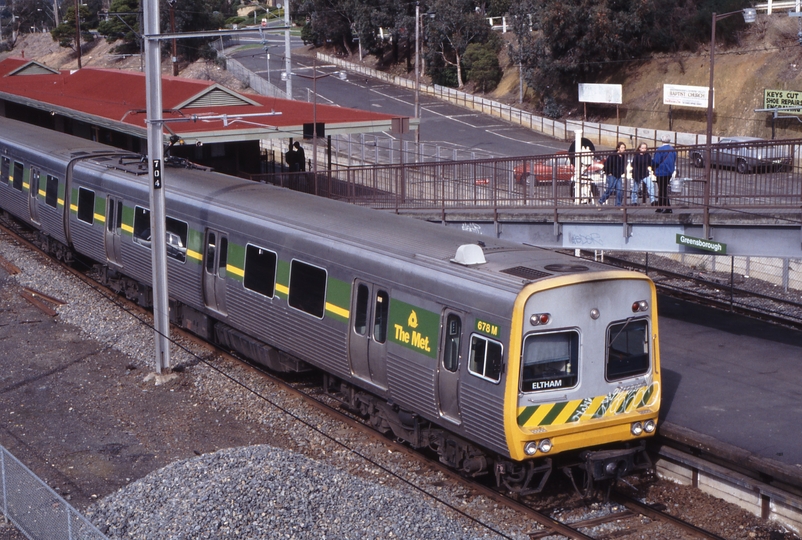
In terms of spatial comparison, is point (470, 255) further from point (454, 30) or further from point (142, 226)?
point (454, 30)

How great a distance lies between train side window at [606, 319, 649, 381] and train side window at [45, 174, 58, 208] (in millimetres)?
14031

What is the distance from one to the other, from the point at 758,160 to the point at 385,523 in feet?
26.4

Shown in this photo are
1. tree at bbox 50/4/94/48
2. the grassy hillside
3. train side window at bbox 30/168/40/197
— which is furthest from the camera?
tree at bbox 50/4/94/48

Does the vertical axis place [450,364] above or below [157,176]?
below

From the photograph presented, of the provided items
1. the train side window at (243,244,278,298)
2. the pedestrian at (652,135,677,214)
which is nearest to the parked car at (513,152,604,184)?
the pedestrian at (652,135,677,214)

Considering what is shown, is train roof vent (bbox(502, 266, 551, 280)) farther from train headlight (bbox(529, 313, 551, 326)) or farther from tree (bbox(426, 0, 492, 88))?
tree (bbox(426, 0, 492, 88))

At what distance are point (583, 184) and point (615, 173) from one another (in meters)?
1.06

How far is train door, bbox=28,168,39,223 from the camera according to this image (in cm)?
2064

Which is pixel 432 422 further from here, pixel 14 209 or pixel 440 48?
pixel 440 48

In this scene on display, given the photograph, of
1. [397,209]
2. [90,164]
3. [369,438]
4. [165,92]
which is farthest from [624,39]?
[369,438]

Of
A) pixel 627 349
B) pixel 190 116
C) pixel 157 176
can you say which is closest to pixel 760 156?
pixel 627 349

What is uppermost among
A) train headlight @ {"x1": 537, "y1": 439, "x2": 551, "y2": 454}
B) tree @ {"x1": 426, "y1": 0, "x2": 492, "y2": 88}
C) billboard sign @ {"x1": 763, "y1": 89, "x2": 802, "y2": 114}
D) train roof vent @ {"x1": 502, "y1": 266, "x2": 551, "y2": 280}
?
tree @ {"x1": 426, "y1": 0, "x2": 492, "y2": 88}

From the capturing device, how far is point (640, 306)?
31.7ft

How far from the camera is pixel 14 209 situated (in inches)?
888
